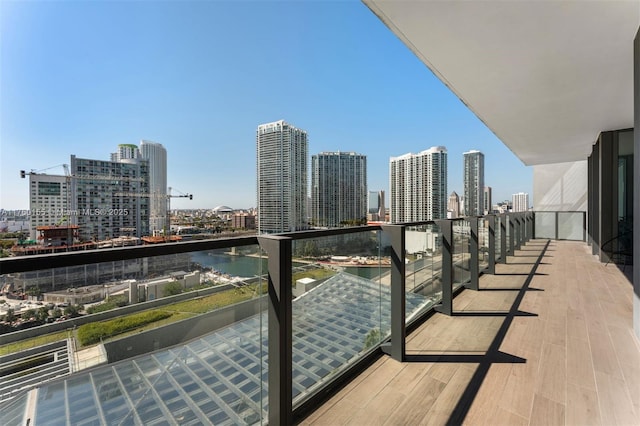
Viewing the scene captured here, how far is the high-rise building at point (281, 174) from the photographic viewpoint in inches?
659

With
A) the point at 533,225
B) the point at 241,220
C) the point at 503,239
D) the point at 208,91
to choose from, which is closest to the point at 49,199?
the point at 241,220

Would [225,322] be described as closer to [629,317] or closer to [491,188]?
[629,317]

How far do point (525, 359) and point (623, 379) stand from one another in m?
0.55

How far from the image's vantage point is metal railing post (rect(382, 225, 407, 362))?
2127 millimetres

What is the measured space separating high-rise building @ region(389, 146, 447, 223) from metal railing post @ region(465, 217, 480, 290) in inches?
491

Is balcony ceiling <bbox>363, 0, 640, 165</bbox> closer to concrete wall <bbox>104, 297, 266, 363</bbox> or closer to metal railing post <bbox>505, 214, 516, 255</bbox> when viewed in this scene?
metal railing post <bbox>505, 214, 516, 255</bbox>

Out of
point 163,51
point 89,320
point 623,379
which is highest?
point 163,51

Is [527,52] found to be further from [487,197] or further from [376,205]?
[487,197]

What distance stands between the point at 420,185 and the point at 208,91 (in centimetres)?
2124

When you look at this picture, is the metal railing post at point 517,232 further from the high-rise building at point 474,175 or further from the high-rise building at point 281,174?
the high-rise building at point 474,175

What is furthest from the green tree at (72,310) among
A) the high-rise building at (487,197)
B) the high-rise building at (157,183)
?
the high-rise building at (487,197)

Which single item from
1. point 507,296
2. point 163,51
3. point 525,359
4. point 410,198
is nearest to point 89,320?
point 525,359

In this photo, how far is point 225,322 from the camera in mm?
1224

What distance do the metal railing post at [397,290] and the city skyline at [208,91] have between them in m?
4.13
